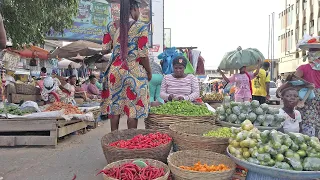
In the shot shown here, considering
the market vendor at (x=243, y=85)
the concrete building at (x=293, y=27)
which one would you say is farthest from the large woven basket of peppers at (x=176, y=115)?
the concrete building at (x=293, y=27)

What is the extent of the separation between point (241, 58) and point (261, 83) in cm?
127

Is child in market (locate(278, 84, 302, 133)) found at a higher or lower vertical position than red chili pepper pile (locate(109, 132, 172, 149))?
higher

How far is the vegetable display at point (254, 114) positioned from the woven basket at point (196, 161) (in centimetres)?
95

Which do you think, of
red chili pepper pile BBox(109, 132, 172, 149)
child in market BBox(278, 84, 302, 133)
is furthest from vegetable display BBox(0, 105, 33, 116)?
child in market BBox(278, 84, 302, 133)

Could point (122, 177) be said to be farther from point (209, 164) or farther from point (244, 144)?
point (244, 144)

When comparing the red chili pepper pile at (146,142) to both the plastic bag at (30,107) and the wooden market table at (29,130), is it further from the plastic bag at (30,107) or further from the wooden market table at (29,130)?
the plastic bag at (30,107)

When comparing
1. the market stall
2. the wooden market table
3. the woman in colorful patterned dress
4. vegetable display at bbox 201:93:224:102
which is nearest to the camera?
the market stall

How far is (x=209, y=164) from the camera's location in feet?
9.24

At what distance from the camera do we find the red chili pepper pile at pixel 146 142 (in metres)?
3.06

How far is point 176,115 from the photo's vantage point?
3.82m

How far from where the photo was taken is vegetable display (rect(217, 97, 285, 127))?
352 centimetres

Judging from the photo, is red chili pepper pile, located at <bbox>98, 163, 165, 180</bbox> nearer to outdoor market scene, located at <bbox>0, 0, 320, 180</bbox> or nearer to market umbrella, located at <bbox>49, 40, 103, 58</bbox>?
outdoor market scene, located at <bbox>0, 0, 320, 180</bbox>

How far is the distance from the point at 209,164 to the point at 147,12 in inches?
554

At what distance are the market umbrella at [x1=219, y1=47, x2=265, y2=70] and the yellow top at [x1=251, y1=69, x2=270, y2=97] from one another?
2.12 feet
